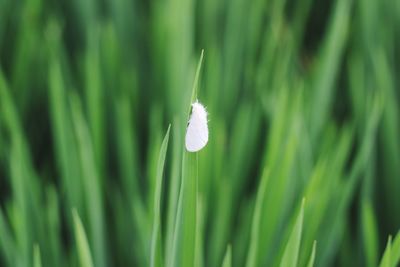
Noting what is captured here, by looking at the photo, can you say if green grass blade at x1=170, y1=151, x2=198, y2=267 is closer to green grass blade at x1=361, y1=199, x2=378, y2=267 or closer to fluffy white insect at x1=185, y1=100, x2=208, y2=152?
fluffy white insect at x1=185, y1=100, x2=208, y2=152

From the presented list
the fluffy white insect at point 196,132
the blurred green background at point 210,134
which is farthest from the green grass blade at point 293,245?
the fluffy white insect at point 196,132

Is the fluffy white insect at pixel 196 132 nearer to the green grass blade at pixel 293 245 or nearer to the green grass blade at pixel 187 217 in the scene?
the green grass blade at pixel 187 217

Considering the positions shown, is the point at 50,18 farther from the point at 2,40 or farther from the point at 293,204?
the point at 293,204

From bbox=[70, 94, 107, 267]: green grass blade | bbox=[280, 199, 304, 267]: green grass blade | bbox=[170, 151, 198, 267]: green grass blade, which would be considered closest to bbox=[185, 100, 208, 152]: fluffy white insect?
bbox=[170, 151, 198, 267]: green grass blade

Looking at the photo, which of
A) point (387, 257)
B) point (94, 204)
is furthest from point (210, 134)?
point (387, 257)

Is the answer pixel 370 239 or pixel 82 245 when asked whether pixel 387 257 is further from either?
pixel 82 245

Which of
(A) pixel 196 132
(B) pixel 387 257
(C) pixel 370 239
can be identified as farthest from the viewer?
(C) pixel 370 239

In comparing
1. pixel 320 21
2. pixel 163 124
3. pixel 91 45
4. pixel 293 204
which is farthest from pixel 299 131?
pixel 320 21
